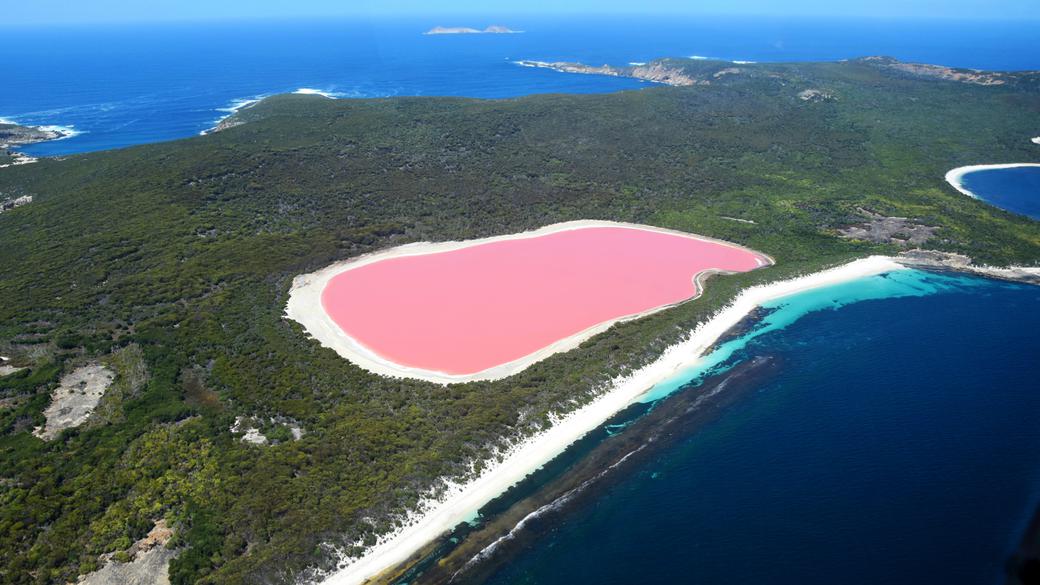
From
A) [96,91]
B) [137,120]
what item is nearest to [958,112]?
[137,120]

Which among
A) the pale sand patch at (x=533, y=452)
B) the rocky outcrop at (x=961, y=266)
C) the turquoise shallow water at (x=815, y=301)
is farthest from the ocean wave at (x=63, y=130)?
the rocky outcrop at (x=961, y=266)

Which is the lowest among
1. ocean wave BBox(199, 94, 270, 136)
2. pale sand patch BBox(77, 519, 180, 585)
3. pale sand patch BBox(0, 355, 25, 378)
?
pale sand patch BBox(77, 519, 180, 585)

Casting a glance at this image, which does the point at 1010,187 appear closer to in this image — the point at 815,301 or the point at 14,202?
the point at 815,301

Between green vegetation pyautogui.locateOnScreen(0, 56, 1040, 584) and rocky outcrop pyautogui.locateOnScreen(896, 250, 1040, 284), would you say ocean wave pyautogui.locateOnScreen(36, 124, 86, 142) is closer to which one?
green vegetation pyautogui.locateOnScreen(0, 56, 1040, 584)

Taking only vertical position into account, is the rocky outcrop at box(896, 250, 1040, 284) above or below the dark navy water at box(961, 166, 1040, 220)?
below

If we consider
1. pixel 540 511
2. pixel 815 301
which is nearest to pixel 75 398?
pixel 540 511

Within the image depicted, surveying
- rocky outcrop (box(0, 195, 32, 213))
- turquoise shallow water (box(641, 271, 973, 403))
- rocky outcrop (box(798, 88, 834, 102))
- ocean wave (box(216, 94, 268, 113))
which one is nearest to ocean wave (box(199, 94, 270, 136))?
ocean wave (box(216, 94, 268, 113))
